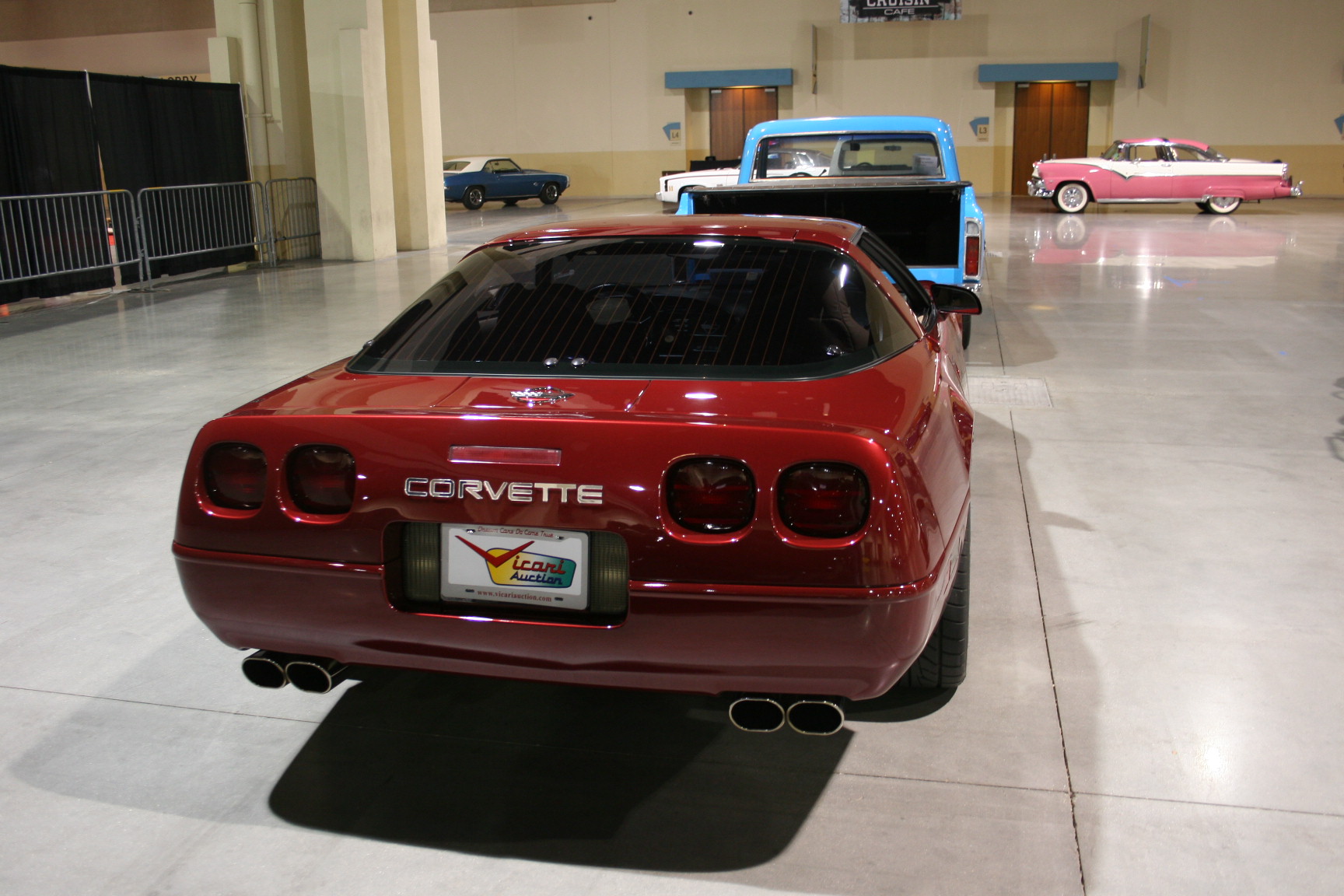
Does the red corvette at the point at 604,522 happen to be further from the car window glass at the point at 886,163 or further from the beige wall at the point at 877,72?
the beige wall at the point at 877,72

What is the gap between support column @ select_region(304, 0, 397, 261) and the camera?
1477 centimetres

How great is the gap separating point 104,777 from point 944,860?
1.99 m

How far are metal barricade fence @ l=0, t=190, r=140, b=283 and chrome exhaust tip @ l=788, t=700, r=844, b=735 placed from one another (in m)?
11.5

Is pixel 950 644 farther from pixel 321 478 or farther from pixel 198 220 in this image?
pixel 198 220

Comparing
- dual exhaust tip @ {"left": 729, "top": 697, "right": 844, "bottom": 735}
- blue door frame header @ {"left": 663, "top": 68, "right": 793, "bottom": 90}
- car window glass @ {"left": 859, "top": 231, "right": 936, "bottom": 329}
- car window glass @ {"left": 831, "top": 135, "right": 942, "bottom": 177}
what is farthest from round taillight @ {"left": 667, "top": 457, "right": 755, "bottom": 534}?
blue door frame header @ {"left": 663, "top": 68, "right": 793, "bottom": 90}

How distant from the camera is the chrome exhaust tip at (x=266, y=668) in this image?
2.53 meters

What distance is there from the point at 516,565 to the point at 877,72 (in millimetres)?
29367

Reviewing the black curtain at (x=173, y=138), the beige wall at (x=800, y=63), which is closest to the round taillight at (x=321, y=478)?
the black curtain at (x=173, y=138)

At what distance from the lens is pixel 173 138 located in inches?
562

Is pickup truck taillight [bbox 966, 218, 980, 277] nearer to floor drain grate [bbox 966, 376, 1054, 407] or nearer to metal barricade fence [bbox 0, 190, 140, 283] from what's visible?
floor drain grate [bbox 966, 376, 1054, 407]

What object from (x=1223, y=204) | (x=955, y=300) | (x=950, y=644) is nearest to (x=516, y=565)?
(x=950, y=644)

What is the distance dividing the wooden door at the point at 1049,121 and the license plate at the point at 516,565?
30.0 meters

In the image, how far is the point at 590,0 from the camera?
3000 cm

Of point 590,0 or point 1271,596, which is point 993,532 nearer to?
point 1271,596
